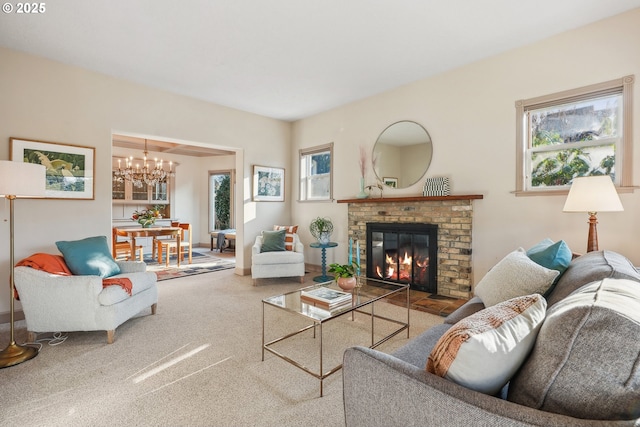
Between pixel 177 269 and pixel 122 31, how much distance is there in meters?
4.01

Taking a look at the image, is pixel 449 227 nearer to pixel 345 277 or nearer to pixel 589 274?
pixel 345 277

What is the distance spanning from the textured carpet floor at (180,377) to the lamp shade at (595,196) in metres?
1.62

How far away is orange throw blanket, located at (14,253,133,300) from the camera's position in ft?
8.51

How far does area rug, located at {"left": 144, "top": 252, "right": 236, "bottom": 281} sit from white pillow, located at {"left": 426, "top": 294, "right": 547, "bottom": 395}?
4978 millimetres

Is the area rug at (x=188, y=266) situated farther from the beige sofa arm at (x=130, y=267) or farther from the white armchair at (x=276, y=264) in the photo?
the beige sofa arm at (x=130, y=267)

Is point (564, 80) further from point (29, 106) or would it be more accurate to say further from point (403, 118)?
point (29, 106)

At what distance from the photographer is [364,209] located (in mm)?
4629

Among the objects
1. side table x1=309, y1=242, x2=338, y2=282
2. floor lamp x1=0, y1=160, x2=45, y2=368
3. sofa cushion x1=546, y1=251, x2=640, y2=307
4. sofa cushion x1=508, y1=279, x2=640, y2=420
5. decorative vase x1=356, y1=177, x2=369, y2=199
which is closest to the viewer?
sofa cushion x1=508, y1=279, x2=640, y2=420

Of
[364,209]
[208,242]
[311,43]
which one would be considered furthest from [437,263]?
[208,242]

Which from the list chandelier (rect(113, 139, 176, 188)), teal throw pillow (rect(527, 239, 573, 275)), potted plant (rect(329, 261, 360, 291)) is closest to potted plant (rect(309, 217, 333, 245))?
potted plant (rect(329, 261, 360, 291))

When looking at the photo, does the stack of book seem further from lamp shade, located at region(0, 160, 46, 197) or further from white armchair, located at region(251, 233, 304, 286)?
lamp shade, located at region(0, 160, 46, 197)

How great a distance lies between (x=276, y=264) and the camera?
452 centimetres

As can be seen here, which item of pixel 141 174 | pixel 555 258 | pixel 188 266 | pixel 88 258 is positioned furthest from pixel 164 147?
pixel 555 258

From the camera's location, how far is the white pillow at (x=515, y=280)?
162 cm
